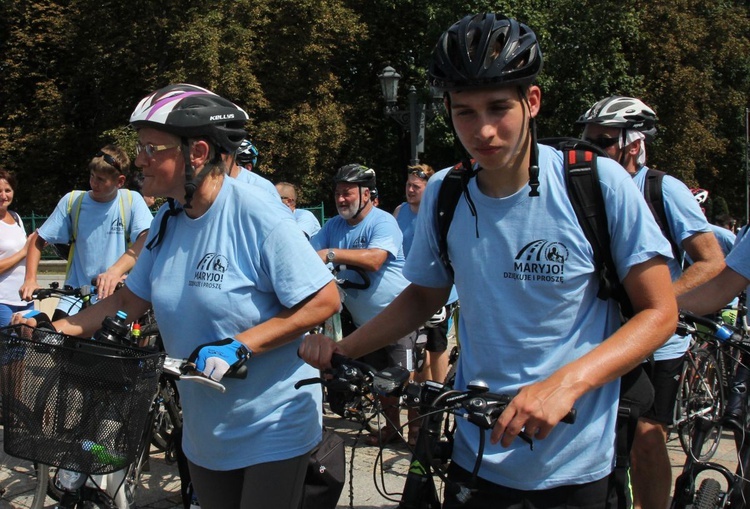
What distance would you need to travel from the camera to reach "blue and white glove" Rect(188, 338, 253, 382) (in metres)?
2.35

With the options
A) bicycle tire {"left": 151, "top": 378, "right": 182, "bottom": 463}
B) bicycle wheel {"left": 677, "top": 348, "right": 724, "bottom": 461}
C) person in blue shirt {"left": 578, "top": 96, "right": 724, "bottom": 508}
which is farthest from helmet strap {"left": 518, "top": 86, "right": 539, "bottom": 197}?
bicycle wheel {"left": 677, "top": 348, "right": 724, "bottom": 461}

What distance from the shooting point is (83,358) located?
244cm

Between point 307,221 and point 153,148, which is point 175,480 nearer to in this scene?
point 307,221

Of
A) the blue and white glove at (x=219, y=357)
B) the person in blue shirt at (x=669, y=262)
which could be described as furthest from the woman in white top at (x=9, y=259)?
the blue and white glove at (x=219, y=357)

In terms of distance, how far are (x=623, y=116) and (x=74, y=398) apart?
116 inches

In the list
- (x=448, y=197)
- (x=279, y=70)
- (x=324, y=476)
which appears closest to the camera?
(x=448, y=197)

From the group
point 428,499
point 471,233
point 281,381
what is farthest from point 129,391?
point 471,233

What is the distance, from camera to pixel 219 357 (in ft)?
7.79

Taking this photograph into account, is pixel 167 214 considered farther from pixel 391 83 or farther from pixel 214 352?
pixel 391 83

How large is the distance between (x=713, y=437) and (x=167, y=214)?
400 cm

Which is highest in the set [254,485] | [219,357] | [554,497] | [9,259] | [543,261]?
[543,261]

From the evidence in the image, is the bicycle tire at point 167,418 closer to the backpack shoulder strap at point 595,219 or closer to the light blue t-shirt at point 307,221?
Result: the light blue t-shirt at point 307,221

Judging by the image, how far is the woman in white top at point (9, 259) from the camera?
21.9 feet

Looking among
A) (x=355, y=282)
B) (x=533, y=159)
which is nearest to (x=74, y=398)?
(x=533, y=159)
